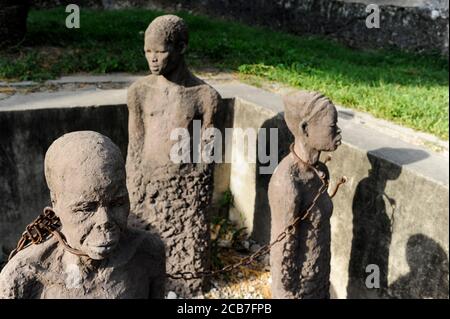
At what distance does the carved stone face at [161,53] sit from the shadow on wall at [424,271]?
1991mm

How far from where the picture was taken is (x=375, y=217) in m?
3.74

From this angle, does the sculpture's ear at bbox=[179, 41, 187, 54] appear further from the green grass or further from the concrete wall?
the green grass

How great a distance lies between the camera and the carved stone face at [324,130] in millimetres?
3121

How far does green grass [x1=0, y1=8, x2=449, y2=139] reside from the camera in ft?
18.2

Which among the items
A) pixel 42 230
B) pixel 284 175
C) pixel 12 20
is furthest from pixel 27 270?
pixel 12 20

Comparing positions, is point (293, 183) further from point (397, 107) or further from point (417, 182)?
point (397, 107)

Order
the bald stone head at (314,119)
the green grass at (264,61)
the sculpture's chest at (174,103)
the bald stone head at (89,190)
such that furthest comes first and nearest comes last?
the green grass at (264,61), the sculpture's chest at (174,103), the bald stone head at (314,119), the bald stone head at (89,190)

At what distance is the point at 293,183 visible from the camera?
319cm

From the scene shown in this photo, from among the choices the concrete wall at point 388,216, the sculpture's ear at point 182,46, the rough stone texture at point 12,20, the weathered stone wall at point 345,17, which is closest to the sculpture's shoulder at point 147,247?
the sculpture's ear at point 182,46

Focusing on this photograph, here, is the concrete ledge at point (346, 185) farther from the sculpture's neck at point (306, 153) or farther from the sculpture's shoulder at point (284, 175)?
the sculpture's shoulder at point (284, 175)

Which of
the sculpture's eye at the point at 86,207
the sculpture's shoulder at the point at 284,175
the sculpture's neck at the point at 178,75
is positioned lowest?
the sculpture's shoulder at the point at 284,175

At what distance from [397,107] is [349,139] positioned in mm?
1465

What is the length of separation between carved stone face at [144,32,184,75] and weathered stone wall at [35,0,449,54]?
764 cm

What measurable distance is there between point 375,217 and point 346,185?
35cm
